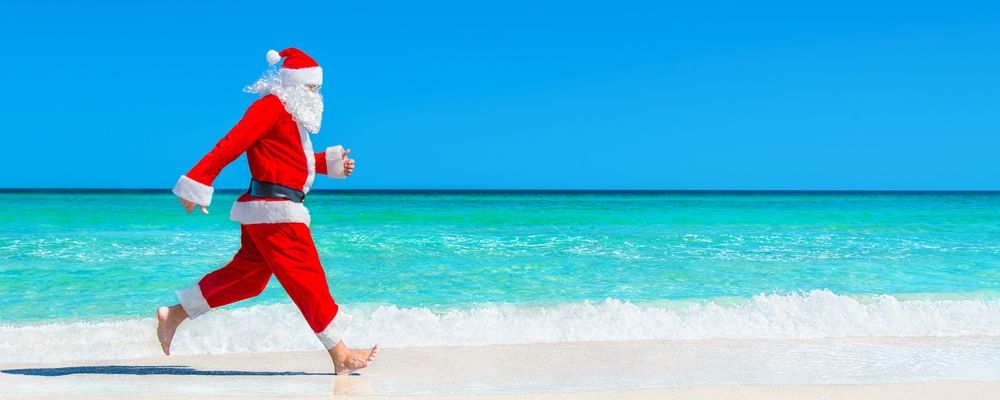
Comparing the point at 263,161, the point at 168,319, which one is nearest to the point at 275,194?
the point at 263,161

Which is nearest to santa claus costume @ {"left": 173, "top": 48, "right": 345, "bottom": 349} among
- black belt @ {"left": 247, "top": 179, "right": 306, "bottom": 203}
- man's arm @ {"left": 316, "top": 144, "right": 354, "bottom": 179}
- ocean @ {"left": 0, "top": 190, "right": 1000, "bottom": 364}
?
black belt @ {"left": 247, "top": 179, "right": 306, "bottom": 203}

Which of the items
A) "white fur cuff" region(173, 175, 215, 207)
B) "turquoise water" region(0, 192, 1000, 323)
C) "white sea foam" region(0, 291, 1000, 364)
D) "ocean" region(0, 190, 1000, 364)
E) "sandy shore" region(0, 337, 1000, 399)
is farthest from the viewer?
"turquoise water" region(0, 192, 1000, 323)

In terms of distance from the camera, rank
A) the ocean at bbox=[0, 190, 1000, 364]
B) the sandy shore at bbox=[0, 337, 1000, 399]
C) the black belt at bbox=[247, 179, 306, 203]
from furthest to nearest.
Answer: the ocean at bbox=[0, 190, 1000, 364], the black belt at bbox=[247, 179, 306, 203], the sandy shore at bbox=[0, 337, 1000, 399]

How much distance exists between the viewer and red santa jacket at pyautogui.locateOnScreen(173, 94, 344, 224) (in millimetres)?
3166

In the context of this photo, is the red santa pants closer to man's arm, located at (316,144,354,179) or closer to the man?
the man

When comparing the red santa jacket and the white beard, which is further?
the white beard

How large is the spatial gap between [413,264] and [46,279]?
11.5 feet

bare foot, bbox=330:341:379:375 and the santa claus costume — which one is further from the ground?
the santa claus costume

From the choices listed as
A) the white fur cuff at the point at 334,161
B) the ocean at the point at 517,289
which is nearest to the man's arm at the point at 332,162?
the white fur cuff at the point at 334,161

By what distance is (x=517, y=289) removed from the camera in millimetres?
7379

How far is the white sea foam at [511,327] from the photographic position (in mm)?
4352

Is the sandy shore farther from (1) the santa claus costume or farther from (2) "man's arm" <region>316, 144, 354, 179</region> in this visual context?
(2) "man's arm" <region>316, 144, 354, 179</region>

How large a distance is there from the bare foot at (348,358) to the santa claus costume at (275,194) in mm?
41

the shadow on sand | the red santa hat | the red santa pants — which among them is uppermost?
the red santa hat
